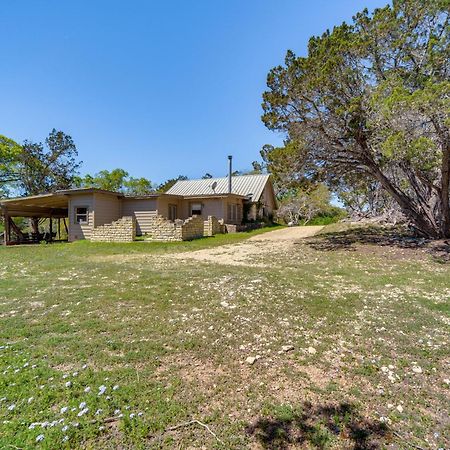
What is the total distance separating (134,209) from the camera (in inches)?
771

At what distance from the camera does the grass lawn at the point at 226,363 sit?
226cm

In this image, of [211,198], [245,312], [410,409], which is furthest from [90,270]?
[211,198]

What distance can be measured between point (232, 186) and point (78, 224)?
12916 mm

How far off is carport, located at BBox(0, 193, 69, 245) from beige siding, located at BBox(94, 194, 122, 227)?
220 cm

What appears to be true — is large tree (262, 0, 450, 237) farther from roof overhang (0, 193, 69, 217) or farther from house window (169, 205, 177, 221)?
roof overhang (0, 193, 69, 217)

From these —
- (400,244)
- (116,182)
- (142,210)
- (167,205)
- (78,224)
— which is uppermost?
(116,182)

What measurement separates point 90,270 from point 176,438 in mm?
6757

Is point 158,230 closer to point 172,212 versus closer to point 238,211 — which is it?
point 172,212

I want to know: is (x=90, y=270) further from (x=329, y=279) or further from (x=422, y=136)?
(x=422, y=136)

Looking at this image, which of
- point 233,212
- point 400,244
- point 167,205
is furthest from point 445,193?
point 167,205

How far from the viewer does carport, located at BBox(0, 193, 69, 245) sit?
57.7 ft

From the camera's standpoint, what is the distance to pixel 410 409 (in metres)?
2.52

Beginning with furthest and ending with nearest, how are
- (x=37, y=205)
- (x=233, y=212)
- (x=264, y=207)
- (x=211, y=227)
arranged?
(x=264, y=207), (x=233, y=212), (x=37, y=205), (x=211, y=227)

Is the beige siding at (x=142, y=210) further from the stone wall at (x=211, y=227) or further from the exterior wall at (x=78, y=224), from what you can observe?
the stone wall at (x=211, y=227)
